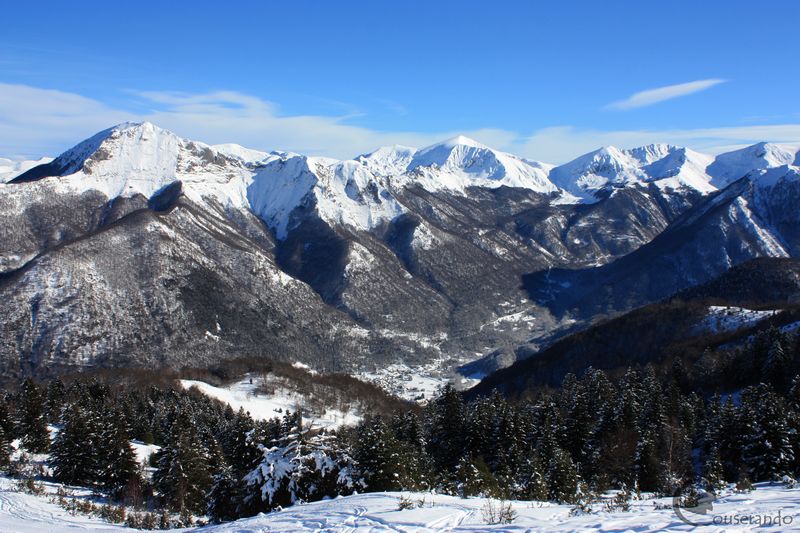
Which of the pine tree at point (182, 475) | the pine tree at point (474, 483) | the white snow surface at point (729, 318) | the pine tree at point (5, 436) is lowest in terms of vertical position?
the pine tree at point (182, 475)

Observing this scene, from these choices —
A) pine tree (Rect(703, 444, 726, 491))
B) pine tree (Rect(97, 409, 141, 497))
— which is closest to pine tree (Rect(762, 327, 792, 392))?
pine tree (Rect(703, 444, 726, 491))

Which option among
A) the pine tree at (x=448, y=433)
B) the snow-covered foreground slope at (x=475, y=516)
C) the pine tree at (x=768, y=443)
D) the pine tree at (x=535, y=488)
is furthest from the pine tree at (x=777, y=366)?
the snow-covered foreground slope at (x=475, y=516)

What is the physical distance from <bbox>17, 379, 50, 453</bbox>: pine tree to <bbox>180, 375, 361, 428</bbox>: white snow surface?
61.9 metres

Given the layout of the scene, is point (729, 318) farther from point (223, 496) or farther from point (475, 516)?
point (475, 516)

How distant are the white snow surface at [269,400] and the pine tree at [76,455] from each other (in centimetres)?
7305

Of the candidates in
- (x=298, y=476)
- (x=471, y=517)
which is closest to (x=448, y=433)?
(x=298, y=476)

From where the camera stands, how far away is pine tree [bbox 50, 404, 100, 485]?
2058 inches

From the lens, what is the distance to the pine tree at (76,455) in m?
52.3

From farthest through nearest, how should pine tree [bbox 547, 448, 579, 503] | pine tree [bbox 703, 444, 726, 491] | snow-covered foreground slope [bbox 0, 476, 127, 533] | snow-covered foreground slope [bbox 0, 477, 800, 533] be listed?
pine tree [bbox 547, 448, 579, 503], pine tree [bbox 703, 444, 726, 491], snow-covered foreground slope [bbox 0, 476, 127, 533], snow-covered foreground slope [bbox 0, 477, 800, 533]

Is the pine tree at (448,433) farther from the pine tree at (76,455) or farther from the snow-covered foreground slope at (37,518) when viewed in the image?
the snow-covered foreground slope at (37,518)

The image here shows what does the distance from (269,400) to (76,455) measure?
90.9 meters

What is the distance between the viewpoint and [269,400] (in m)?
142

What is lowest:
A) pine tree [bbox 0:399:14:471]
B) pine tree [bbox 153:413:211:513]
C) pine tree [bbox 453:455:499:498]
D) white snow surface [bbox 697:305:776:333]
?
pine tree [bbox 153:413:211:513]

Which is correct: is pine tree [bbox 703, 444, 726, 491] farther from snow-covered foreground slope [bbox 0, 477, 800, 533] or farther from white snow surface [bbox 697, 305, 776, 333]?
white snow surface [bbox 697, 305, 776, 333]
